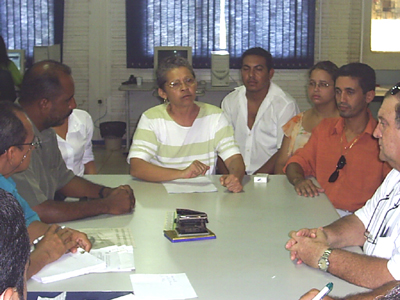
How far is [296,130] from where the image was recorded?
3488 millimetres

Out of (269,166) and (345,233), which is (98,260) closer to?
(345,233)

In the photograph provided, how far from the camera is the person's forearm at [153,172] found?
2912mm

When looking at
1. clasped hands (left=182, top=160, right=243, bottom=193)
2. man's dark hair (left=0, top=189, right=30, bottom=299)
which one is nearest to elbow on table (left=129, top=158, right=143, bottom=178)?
clasped hands (left=182, top=160, right=243, bottom=193)

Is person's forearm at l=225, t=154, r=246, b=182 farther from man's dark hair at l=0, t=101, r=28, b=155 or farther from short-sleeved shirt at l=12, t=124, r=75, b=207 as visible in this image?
man's dark hair at l=0, t=101, r=28, b=155

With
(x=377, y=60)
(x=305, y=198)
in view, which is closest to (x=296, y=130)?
(x=305, y=198)

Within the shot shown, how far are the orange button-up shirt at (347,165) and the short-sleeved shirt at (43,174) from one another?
50.5 inches

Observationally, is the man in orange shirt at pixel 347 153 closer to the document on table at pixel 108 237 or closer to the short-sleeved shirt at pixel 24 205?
the document on table at pixel 108 237

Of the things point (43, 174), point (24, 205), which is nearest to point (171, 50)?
point (43, 174)

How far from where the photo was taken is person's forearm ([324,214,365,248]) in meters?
2.10

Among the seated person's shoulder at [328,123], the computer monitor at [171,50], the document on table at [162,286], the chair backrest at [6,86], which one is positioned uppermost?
the computer monitor at [171,50]

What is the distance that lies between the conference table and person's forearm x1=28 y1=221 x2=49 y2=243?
0.19 metres

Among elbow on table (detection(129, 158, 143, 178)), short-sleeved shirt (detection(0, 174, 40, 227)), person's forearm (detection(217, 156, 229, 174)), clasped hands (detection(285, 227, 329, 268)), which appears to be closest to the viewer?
clasped hands (detection(285, 227, 329, 268))

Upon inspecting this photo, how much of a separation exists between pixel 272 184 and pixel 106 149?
4.64 m

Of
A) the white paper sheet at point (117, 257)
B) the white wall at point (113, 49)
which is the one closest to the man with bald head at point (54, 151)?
the white paper sheet at point (117, 257)
